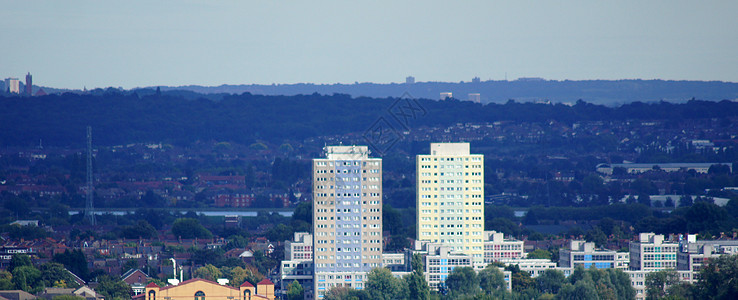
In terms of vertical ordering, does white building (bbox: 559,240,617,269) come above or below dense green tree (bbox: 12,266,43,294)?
above

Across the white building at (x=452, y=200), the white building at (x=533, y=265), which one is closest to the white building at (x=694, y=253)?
the white building at (x=533, y=265)

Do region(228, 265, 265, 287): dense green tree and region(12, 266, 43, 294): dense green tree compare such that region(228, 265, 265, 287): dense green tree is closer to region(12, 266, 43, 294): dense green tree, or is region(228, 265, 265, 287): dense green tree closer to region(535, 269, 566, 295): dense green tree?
region(12, 266, 43, 294): dense green tree

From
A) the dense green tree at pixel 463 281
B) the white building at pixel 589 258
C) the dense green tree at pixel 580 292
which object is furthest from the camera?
the white building at pixel 589 258

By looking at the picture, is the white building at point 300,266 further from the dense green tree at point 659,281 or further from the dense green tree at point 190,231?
the dense green tree at point 190,231

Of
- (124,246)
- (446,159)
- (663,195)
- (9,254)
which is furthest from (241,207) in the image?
(446,159)

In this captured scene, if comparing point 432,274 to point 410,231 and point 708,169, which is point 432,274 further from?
point 708,169

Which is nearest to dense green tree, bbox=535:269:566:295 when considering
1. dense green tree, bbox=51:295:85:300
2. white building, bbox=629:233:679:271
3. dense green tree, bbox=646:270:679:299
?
dense green tree, bbox=646:270:679:299
